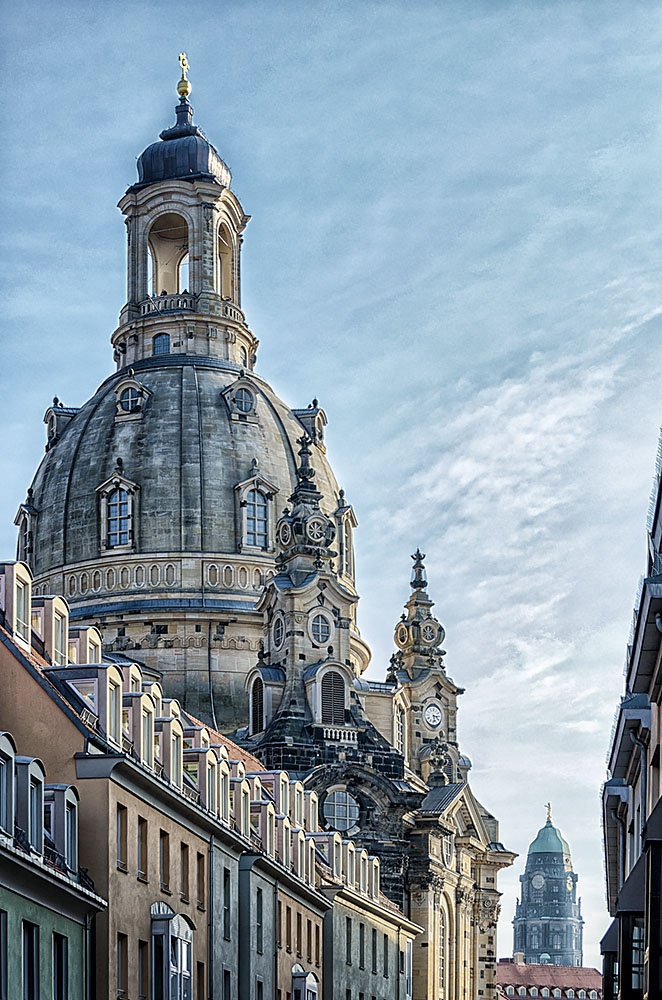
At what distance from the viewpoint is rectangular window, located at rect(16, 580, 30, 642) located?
43406 millimetres

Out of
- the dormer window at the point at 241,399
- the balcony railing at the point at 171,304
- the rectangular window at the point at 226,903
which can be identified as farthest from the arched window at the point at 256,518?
the rectangular window at the point at 226,903

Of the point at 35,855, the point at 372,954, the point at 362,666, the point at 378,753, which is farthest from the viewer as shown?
the point at 362,666

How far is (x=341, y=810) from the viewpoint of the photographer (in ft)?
349

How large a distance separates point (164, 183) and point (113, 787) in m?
93.3

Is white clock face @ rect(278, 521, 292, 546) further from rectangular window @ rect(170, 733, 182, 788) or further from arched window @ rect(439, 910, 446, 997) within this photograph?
rectangular window @ rect(170, 733, 182, 788)

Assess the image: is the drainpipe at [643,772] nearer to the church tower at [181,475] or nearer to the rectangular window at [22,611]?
the rectangular window at [22,611]

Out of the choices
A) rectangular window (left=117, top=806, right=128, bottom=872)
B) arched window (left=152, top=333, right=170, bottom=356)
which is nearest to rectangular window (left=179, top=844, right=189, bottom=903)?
rectangular window (left=117, top=806, right=128, bottom=872)

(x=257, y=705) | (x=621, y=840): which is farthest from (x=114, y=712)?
(x=257, y=705)

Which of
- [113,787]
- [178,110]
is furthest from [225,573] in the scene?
[113,787]

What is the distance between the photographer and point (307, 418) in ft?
427

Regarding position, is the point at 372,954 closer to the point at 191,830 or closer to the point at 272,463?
the point at 191,830

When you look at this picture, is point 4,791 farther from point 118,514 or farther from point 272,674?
point 118,514

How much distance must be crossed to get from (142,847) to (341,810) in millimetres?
62437

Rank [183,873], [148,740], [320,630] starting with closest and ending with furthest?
[148,740]
[183,873]
[320,630]
